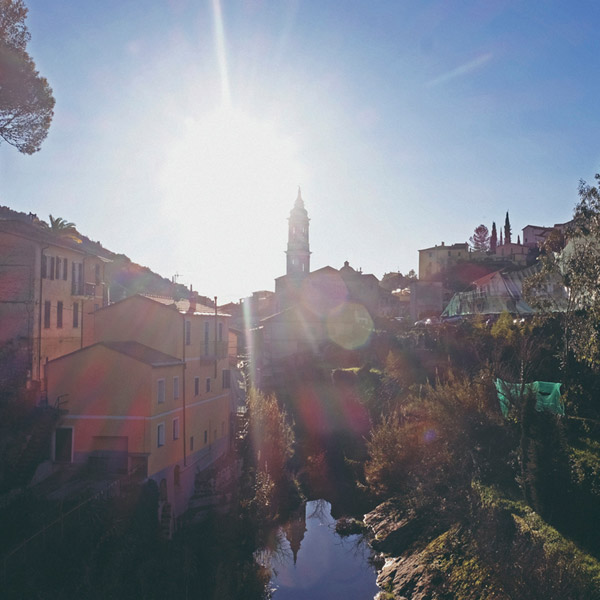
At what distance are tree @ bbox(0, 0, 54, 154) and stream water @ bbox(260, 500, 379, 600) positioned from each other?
20.0m

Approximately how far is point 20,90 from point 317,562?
2290 centimetres

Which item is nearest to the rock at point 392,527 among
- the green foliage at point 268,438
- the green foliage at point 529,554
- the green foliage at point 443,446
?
the green foliage at point 443,446

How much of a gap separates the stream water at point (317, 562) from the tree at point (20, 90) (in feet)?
65.5

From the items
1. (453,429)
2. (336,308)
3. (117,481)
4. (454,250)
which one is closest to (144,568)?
(117,481)

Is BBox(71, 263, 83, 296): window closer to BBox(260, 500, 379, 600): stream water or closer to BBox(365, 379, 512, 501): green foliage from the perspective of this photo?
BBox(260, 500, 379, 600): stream water

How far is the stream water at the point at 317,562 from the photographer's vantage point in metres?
21.0

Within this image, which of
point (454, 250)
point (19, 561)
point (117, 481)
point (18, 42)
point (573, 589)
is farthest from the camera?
point (454, 250)

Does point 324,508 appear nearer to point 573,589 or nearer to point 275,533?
point 275,533

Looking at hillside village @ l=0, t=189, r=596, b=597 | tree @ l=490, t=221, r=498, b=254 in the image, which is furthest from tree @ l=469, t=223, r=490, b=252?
hillside village @ l=0, t=189, r=596, b=597

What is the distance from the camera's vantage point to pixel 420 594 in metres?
17.9

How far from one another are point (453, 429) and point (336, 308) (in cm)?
3745

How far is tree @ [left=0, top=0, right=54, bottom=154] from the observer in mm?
22891

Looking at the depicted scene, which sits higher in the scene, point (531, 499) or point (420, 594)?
point (531, 499)

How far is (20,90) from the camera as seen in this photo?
23.4 meters
